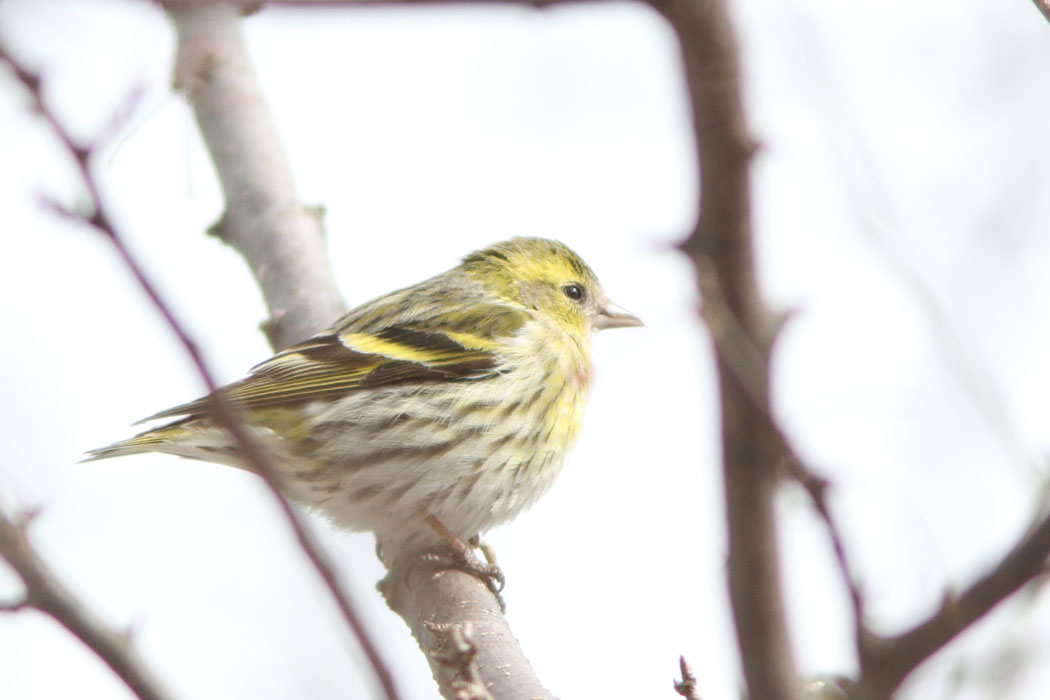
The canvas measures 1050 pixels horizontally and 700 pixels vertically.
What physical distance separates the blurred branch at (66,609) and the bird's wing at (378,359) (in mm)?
3225

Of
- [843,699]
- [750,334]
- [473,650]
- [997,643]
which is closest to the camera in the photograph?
[750,334]

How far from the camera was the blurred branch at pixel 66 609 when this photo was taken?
215 cm

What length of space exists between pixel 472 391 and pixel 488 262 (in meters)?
1.45

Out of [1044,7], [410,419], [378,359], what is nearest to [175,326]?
[1044,7]

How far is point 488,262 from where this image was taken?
7598 mm

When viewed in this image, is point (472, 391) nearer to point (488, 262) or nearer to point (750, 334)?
point (488, 262)

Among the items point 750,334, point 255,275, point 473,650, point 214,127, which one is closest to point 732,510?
point 750,334

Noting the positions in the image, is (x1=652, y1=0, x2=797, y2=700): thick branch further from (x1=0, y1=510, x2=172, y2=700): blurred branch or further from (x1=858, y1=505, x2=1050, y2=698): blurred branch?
(x1=0, y1=510, x2=172, y2=700): blurred branch

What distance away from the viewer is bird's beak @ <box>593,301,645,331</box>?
7.57 metres

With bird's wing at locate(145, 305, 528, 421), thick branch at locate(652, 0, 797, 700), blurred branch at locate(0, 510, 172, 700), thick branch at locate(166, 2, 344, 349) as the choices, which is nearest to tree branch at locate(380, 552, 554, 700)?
bird's wing at locate(145, 305, 528, 421)

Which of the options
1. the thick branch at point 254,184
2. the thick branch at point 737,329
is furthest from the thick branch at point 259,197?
the thick branch at point 737,329

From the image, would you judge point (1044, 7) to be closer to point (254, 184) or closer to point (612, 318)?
point (254, 184)

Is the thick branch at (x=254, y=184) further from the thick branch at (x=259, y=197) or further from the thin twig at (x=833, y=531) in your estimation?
the thin twig at (x=833, y=531)

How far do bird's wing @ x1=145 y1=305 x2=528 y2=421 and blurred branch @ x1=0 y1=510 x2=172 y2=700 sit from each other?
3225 millimetres
